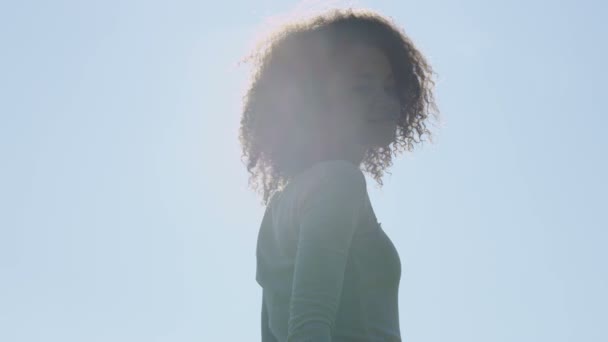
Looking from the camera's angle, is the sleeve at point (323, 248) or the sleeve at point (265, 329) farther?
Answer: the sleeve at point (265, 329)

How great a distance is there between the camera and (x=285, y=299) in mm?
2941

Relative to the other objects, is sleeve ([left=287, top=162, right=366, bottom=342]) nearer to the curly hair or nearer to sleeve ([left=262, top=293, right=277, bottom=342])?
the curly hair

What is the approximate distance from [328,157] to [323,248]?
0.54 m

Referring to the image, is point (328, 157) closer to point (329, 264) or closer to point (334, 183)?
point (334, 183)

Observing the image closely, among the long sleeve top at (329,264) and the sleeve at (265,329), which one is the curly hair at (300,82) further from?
the sleeve at (265,329)

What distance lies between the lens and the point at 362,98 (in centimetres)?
302

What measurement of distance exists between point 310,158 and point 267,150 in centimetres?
29

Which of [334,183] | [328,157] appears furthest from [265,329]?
[334,183]

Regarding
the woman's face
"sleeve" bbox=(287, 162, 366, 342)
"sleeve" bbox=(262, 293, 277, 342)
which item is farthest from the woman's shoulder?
"sleeve" bbox=(262, 293, 277, 342)

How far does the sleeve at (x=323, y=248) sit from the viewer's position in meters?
2.46

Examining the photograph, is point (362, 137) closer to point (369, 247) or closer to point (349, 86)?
point (349, 86)

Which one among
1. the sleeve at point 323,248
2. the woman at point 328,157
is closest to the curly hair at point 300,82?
the woman at point 328,157

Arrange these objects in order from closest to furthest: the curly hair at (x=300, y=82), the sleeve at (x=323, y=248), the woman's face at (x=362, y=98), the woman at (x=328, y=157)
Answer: the sleeve at (x=323, y=248), the woman at (x=328, y=157), the woman's face at (x=362, y=98), the curly hair at (x=300, y=82)

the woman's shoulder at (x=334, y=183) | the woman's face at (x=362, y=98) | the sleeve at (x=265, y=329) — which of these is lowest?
the sleeve at (x=265, y=329)
